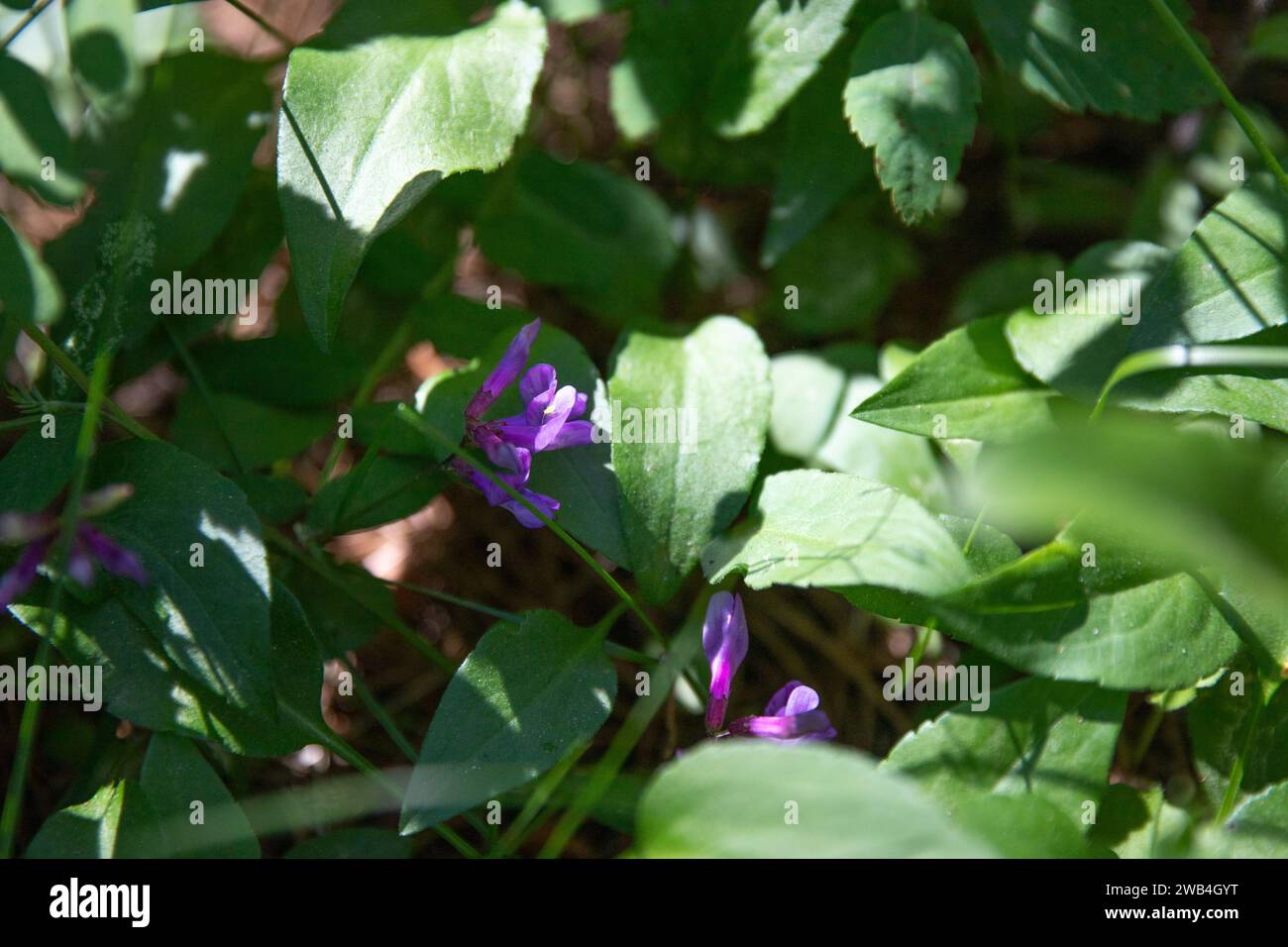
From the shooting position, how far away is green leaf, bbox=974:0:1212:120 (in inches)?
64.1

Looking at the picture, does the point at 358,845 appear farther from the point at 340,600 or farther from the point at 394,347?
the point at 394,347

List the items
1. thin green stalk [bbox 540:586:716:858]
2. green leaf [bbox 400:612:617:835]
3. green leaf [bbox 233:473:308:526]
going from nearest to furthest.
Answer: green leaf [bbox 400:612:617:835]
thin green stalk [bbox 540:586:716:858]
green leaf [bbox 233:473:308:526]

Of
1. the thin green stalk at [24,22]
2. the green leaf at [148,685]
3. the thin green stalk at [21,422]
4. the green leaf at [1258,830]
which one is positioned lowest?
the green leaf at [1258,830]

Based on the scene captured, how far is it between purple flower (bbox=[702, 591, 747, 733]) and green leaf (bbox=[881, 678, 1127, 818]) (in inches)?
9.8

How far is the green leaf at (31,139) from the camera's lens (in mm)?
1638

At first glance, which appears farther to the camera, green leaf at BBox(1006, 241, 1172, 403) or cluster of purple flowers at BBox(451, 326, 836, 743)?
green leaf at BBox(1006, 241, 1172, 403)

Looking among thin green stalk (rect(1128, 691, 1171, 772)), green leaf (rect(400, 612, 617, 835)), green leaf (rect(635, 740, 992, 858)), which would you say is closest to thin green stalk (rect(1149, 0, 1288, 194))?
thin green stalk (rect(1128, 691, 1171, 772))

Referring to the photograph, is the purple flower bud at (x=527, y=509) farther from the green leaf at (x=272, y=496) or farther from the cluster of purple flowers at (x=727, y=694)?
the green leaf at (x=272, y=496)

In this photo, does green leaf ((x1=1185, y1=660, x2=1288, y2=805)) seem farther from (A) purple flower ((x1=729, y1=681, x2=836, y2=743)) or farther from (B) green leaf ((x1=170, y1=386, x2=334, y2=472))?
(B) green leaf ((x1=170, y1=386, x2=334, y2=472))

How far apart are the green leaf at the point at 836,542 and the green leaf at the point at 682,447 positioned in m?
0.05

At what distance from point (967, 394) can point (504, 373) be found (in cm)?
72

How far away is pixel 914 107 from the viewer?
156 centimetres

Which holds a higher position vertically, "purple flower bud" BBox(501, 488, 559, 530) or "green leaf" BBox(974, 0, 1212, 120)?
"green leaf" BBox(974, 0, 1212, 120)

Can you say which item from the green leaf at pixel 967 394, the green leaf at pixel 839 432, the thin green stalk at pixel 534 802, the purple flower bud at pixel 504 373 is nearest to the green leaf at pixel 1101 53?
the green leaf at pixel 967 394
